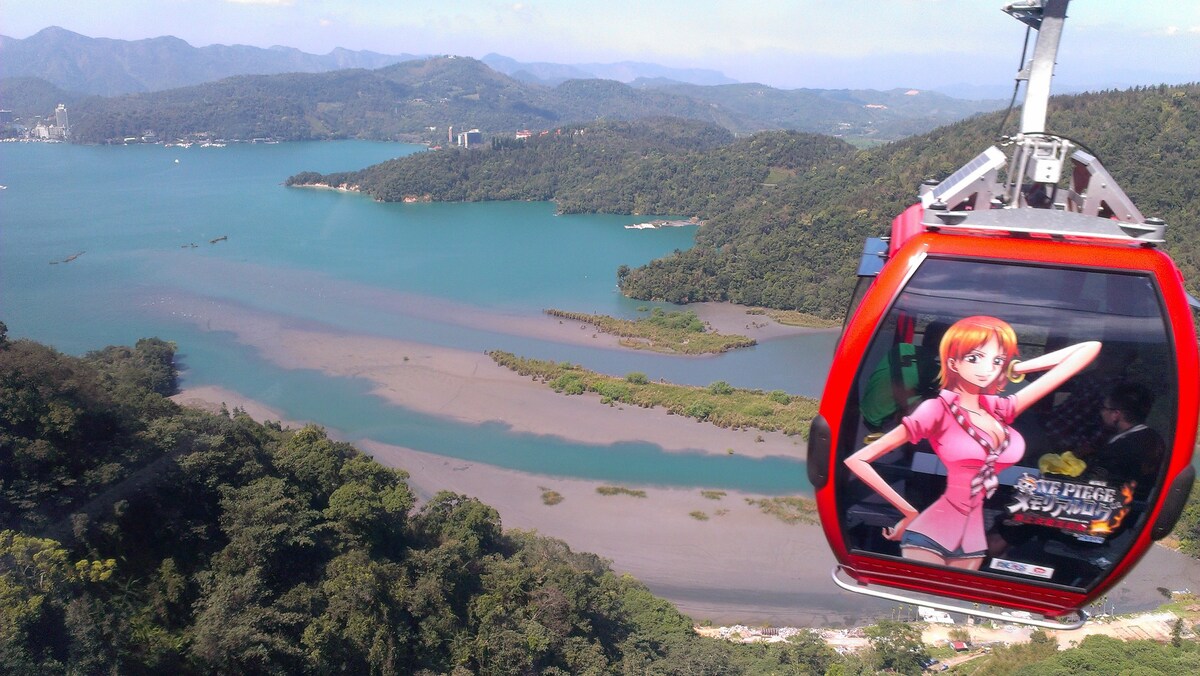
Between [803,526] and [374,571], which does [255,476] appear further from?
[803,526]

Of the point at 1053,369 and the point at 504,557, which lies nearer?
the point at 1053,369

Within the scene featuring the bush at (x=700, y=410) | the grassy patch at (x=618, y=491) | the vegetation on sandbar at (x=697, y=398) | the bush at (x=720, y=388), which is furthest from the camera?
the bush at (x=720, y=388)

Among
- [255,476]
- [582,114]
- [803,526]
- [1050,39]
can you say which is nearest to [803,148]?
[803,526]

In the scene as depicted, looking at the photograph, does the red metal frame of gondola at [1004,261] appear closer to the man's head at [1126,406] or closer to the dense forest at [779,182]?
the man's head at [1126,406]

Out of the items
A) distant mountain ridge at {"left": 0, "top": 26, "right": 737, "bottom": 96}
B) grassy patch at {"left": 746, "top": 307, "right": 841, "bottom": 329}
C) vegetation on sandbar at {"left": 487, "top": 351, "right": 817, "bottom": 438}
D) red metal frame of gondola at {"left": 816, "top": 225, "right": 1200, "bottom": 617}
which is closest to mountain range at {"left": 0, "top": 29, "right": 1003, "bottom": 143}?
distant mountain ridge at {"left": 0, "top": 26, "right": 737, "bottom": 96}

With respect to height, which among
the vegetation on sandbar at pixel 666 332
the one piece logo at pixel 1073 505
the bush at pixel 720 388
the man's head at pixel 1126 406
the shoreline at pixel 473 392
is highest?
the man's head at pixel 1126 406

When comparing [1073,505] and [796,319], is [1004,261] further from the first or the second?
[796,319]

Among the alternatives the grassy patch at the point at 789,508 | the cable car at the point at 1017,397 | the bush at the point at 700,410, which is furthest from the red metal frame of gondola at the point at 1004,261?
the bush at the point at 700,410

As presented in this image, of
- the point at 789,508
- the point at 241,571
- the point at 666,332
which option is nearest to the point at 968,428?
the point at 241,571
